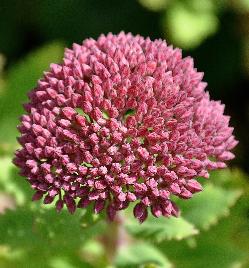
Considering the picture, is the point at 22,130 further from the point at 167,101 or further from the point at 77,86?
the point at 167,101

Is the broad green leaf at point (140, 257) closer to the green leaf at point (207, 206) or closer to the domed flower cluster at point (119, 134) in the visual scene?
the green leaf at point (207, 206)

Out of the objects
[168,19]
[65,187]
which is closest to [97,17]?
[168,19]

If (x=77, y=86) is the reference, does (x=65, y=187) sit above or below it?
below

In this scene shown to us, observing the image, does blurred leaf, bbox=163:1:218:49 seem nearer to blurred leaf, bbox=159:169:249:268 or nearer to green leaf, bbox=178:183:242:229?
blurred leaf, bbox=159:169:249:268

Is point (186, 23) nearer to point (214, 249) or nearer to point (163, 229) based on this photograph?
point (214, 249)

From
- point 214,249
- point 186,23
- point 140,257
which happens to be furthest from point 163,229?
point 186,23

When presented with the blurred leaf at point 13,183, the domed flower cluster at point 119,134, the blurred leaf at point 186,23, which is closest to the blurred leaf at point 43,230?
the blurred leaf at point 13,183
